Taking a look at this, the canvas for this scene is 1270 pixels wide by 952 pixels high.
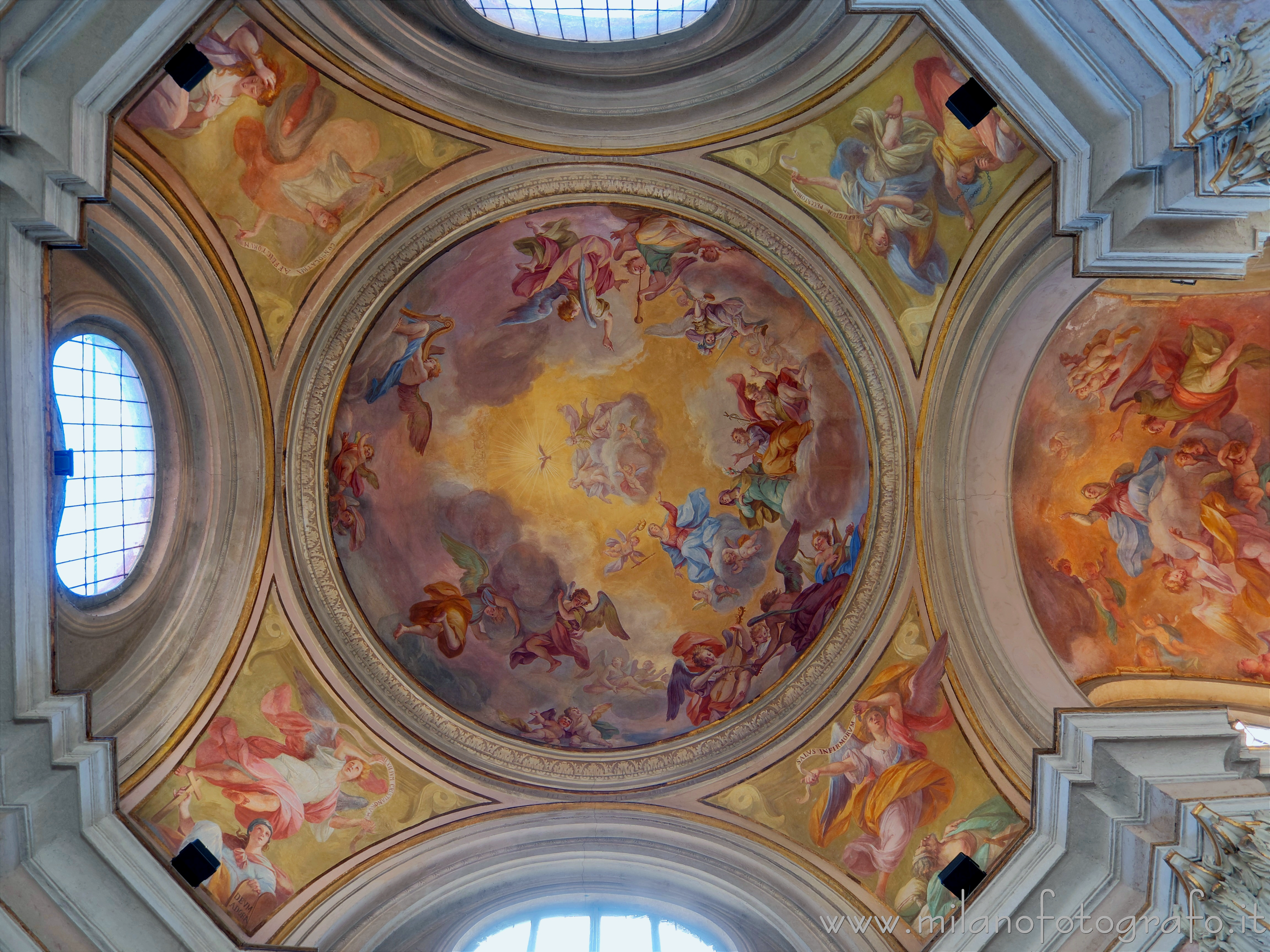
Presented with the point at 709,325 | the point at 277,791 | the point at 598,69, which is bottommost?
the point at 277,791

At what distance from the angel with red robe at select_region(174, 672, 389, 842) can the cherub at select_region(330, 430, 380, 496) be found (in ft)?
8.94

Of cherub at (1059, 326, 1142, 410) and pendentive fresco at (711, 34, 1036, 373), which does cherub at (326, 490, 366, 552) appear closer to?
pendentive fresco at (711, 34, 1036, 373)

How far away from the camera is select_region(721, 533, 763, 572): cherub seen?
13969 millimetres

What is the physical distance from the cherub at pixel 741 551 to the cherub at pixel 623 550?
133cm

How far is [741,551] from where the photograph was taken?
46.2 feet

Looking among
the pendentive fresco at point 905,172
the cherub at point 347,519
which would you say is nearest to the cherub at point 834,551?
the pendentive fresco at point 905,172

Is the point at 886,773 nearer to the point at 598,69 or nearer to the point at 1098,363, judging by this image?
the point at 1098,363

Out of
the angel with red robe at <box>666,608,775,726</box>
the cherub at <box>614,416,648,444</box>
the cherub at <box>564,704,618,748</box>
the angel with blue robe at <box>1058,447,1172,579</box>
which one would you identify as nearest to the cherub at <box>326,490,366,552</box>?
the cherub at <box>564,704,618,748</box>

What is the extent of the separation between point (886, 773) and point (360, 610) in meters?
7.55

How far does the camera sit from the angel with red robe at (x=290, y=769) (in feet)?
36.3

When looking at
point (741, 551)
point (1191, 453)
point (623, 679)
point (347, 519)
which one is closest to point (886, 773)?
point (741, 551)

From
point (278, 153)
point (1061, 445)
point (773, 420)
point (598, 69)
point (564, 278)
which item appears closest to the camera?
point (278, 153)

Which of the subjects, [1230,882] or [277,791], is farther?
[277,791]

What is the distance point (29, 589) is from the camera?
7738 millimetres
